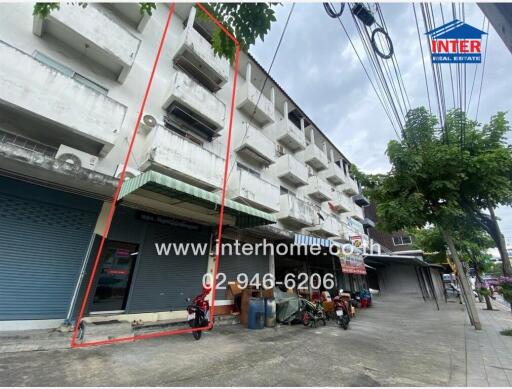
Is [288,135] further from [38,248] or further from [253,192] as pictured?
[38,248]

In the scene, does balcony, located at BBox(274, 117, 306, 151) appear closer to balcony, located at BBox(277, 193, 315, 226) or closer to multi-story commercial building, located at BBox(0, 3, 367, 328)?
multi-story commercial building, located at BBox(0, 3, 367, 328)

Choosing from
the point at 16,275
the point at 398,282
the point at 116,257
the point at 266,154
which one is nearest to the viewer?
the point at 16,275

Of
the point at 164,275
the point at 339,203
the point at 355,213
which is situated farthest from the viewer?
the point at 355,213

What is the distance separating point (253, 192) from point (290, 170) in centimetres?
484

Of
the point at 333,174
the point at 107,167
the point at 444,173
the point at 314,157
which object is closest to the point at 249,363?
the point at 107,167

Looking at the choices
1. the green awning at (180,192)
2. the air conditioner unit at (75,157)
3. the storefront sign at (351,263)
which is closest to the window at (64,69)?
the air conditioner unit at (75,157)

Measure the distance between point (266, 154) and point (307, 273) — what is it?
8.21 m

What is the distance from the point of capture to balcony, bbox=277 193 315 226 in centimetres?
1398

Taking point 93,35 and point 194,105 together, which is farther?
point 194,105

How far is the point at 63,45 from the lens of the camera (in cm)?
766

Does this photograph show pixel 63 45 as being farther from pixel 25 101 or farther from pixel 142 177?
pixel 142 177

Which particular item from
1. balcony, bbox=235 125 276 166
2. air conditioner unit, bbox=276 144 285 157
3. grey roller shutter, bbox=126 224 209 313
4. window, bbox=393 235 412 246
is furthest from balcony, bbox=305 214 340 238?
window, bbox=393 235 412 246

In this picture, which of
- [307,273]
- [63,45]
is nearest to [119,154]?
[63,45]

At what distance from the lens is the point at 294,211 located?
14.2 meters
